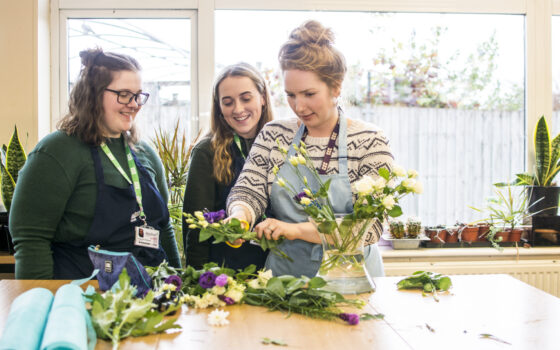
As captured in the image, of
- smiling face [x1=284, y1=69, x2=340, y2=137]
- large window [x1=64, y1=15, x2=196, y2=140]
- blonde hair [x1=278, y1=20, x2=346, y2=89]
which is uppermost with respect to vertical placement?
large window [x1=64, y1=15, x2=196, y2=140]

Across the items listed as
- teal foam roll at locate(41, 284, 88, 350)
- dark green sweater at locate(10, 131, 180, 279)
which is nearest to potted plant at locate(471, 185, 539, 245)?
dark green sweater at locate(10, 131, 180, 279)

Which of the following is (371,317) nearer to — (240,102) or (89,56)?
(240,102)

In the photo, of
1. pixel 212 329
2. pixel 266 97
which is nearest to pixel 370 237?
pixel 212 329

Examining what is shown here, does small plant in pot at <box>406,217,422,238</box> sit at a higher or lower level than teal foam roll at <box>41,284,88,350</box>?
lower

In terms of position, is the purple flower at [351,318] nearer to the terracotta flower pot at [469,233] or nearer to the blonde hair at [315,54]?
the blonde hair at [315,54]

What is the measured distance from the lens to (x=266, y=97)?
236cm

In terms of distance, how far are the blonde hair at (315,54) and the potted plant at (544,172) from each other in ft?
7.69

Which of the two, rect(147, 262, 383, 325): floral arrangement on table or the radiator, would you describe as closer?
rect(147, 262, 383, 325): floral arrangement on table

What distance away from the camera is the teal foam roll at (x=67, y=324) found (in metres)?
1.01

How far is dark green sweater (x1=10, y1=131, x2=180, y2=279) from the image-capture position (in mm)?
2000

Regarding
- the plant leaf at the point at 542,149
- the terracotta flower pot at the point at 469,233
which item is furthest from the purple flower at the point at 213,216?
the plant leaf at the point at 542,149

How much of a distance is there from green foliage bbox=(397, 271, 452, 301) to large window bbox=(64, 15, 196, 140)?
7.57 feet

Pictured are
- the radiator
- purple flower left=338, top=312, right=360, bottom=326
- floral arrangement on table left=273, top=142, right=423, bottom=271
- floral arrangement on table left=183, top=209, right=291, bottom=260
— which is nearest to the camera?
purple flower left=338, top=312, right=360, bottom=326

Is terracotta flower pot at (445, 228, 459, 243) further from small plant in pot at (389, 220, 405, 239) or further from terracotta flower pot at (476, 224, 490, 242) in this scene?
small plant in pot at (389, 220, 405, 239)
